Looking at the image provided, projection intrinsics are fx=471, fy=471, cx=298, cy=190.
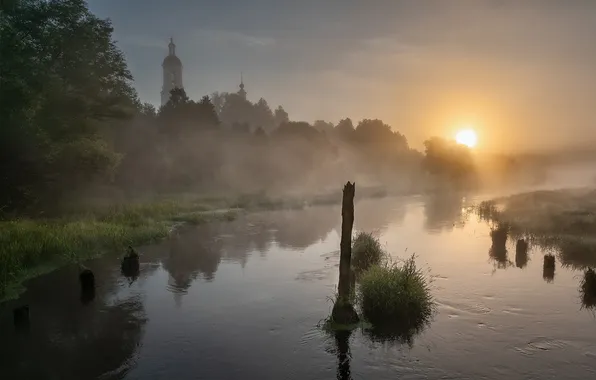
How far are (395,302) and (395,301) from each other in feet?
0.16

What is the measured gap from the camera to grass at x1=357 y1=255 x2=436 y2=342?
71.9 feet

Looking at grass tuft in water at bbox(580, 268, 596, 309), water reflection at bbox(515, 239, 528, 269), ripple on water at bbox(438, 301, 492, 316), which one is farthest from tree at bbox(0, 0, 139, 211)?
grass tuft in water at bbox(580, 268, 596, 309)

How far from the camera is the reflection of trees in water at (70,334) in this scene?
57.7 ft

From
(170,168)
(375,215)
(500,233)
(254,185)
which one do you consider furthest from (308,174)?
(500,233)

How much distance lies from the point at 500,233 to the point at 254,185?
69116 mm

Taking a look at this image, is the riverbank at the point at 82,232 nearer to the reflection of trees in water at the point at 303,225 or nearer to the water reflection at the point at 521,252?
the reflection of trees in water at the point at 303,225

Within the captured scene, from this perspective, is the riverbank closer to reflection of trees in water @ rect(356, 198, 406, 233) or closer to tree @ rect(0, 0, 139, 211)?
tree @ rect(0, 0, 139, 211)

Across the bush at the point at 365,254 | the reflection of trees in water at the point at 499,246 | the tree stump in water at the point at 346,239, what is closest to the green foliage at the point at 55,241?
the tree stump in water at the point at 346,239

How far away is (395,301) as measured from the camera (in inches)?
886

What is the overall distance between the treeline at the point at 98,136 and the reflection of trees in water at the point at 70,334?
57.7 feet

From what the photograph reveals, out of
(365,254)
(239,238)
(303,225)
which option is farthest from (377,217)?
(365,254)

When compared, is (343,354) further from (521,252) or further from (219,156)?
(219,156)

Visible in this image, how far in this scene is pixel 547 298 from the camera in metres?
26.3

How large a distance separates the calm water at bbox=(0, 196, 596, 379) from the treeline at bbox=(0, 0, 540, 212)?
51.9 ft
